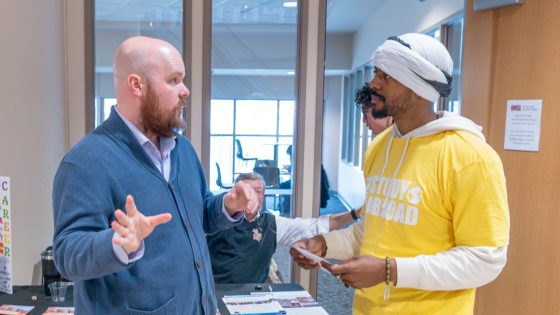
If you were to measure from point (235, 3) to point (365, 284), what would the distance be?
2563mm

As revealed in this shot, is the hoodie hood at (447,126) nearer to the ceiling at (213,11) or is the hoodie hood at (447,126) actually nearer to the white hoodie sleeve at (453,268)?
the white hoodie sleeve at (453,268)

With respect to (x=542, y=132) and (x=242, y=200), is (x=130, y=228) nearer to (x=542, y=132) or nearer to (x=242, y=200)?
(x=242, y=200)

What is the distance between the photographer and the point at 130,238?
951 mm

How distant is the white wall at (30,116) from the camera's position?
204 cm

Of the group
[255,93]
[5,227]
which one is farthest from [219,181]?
[5,227]

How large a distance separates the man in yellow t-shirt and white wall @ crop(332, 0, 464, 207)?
2282 mm

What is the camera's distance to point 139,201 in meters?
1.17

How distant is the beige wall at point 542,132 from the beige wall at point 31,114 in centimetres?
241

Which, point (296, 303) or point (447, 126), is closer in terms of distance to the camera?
point (447, 126)

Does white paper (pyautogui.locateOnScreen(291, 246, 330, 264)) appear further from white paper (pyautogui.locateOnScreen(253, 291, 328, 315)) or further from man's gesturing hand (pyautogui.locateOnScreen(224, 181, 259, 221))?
white paper (pyautogui.locateOnScreen(253, 291, 328, 315))

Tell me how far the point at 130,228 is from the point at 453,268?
0.85m

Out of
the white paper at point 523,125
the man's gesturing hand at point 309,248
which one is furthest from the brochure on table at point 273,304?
the white paper at point 523,125

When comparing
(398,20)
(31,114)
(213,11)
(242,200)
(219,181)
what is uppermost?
(398,20)

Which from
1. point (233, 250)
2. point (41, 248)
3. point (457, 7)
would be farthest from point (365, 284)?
point (457, 7)
